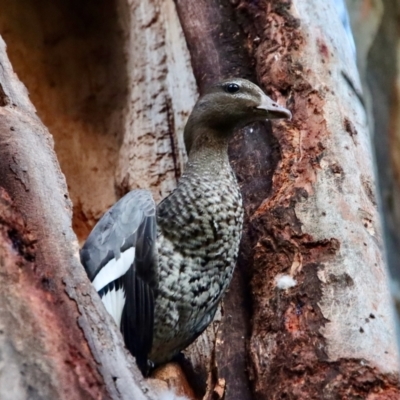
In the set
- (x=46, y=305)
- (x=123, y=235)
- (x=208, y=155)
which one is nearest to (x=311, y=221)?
(x=208, y=155)

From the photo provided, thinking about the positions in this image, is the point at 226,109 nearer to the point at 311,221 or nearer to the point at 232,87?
the point at 232,87

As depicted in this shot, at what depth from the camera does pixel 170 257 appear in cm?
170

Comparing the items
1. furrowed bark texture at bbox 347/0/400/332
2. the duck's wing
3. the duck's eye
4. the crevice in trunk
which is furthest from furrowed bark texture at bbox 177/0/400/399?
furrowed bark texture at bbox 347/0/400/332

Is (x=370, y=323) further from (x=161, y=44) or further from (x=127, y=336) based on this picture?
(x=161, y=44)

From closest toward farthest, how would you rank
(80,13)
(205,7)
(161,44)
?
(205,7) < (161,44) < (80,13)

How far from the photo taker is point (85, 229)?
2.49 m

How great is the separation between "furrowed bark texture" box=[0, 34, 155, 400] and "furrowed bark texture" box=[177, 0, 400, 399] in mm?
531

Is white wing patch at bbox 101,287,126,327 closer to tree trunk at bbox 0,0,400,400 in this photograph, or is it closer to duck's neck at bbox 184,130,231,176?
tree trunk at bbox 0,0,400,400

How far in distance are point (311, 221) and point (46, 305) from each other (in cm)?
75

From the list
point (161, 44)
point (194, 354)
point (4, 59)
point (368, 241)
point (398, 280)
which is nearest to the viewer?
point (398, 280)

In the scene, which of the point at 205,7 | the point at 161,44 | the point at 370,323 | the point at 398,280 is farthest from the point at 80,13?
the point at 398,280

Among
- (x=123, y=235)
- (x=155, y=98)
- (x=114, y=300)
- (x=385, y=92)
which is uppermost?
(x=385, y=92)

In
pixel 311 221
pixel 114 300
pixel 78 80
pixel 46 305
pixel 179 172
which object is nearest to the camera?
pixel 46 305

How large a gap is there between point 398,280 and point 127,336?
3.21 feet
